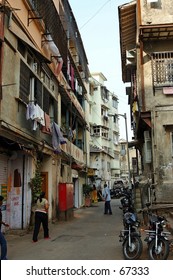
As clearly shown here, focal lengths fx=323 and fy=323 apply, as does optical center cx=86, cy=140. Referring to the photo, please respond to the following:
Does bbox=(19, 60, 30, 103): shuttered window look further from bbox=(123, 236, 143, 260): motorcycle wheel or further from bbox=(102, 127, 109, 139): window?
bbox=(102, 127, 109, 139): window

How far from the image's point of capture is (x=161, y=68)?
1366 centimetres

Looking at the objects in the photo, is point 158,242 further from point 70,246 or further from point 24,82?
point 24,82

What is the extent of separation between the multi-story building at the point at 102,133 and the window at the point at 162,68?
29.8m

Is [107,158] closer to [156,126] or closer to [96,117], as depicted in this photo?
[96,117]

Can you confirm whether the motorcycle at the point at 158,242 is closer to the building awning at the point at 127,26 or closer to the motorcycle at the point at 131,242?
the motorcycle at the point at 131,242

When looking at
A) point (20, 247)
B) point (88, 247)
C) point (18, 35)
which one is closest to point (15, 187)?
point (20, 247)

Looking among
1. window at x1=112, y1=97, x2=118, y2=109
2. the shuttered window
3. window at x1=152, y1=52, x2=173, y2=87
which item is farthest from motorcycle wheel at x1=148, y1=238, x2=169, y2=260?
window at x1=112, y1=97, x2=118, y2=109

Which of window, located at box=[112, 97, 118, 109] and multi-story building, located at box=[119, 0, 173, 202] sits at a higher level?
window, located at box=[112, 97, 118, 109]

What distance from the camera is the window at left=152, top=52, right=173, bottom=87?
44.3ft

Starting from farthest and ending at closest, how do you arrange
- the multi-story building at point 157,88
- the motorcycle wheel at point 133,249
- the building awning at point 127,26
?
the building awning at point 127,26, the multi-story building at point 157,88, the motorcycle wheel at point 133,249

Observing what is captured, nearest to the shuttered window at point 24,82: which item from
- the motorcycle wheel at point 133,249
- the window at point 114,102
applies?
the motorcycle wheel at point 133,249

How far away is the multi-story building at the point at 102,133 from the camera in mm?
44656

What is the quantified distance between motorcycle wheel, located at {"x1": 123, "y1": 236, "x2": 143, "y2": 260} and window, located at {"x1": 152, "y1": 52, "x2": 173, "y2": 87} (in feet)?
25.4

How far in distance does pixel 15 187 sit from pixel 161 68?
7737mm
